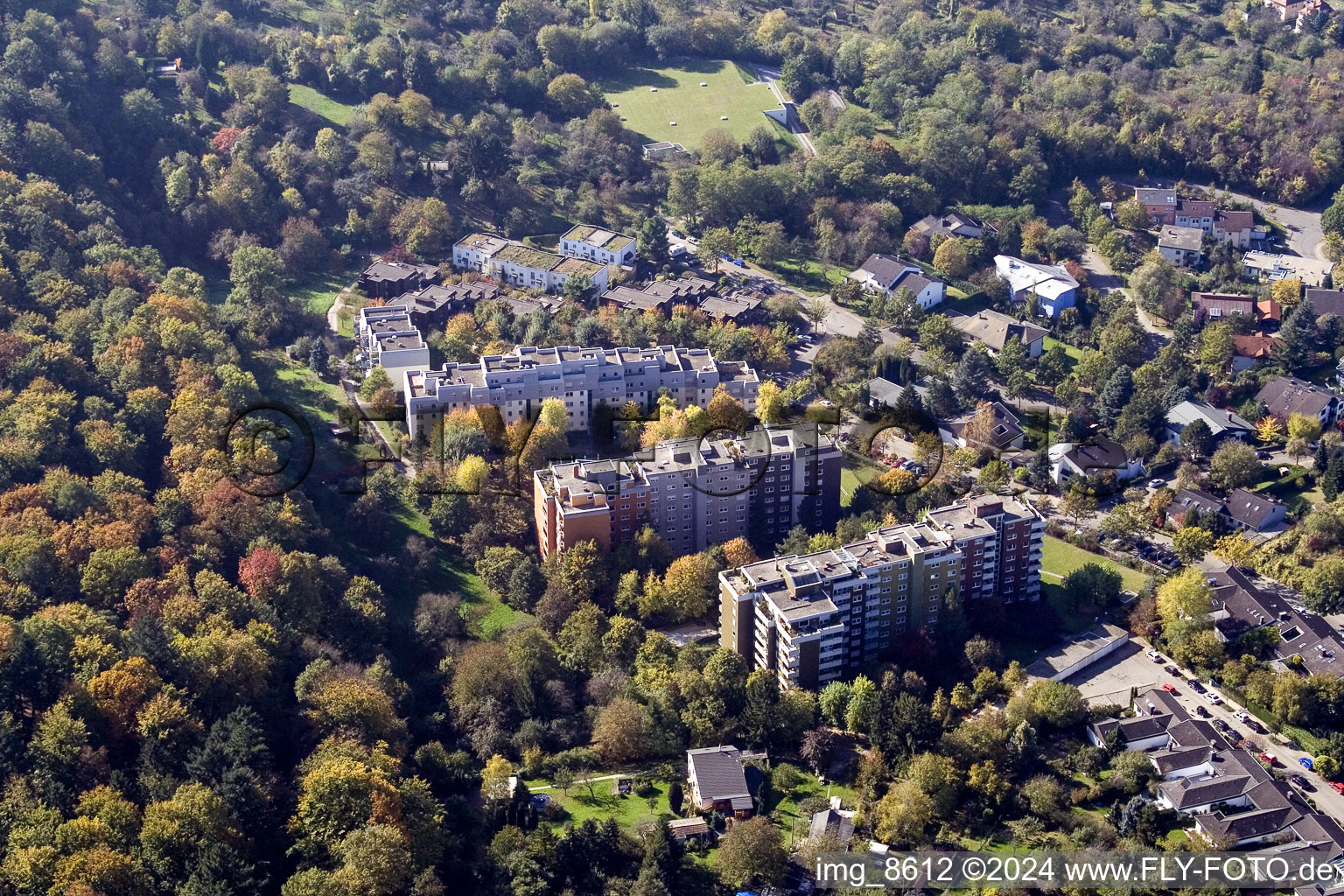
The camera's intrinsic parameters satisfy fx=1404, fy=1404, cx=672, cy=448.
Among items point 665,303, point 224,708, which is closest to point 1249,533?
point 665,303

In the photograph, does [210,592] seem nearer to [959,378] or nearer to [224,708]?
[224,708]

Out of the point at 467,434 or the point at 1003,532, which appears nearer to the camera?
the point at 1003,532

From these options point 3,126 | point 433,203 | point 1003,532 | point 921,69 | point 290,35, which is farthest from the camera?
point 921,69

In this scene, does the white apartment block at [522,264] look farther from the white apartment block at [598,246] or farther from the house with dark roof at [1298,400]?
the house with dark roof at [1298,400]

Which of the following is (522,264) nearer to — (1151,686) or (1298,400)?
(1298,400)

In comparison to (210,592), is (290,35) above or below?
above

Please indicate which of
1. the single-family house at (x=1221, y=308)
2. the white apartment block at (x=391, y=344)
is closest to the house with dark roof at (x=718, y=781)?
the white apartment block at (x=391, y=344)

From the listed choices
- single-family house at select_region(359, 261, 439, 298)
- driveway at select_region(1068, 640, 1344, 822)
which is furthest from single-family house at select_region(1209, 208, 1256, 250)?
single-family house at select_region(359, 261, 439, 298)
